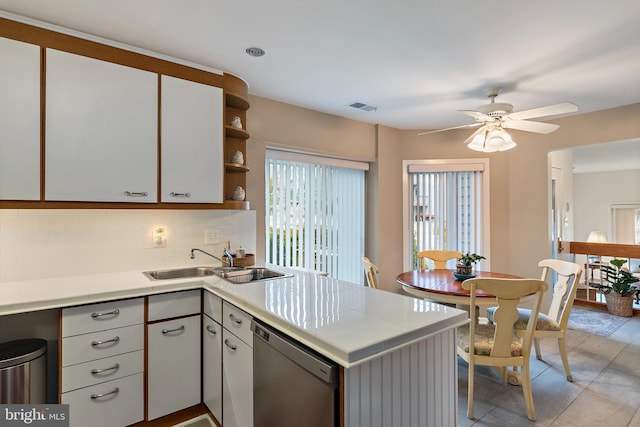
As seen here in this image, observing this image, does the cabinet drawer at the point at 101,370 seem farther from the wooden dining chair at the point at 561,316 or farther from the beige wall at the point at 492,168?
the wooden dining chair at the point at 561,316

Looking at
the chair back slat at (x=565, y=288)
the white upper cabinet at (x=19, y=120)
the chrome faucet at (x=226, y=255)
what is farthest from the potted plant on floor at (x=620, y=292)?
the white upper cabinet at (x=19, y=120)

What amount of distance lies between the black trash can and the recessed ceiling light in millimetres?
2183

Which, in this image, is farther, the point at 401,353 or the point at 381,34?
the point at 381,34

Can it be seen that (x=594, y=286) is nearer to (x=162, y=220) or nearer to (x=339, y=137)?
(x=339, y=137)

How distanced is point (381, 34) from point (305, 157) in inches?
64.9

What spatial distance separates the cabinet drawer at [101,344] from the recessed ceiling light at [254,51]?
189 cm

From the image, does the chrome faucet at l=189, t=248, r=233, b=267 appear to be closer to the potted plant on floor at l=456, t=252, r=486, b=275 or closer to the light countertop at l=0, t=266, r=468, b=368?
the light countertop at l=0, t=266, r=468, b=368

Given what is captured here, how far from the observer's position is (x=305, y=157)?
3484mm

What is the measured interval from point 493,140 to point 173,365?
2888 millimetres

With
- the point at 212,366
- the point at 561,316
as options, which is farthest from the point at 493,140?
the point at 212,366

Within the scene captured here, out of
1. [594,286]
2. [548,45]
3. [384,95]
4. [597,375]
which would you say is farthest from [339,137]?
[594,286]

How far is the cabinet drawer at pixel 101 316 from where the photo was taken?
1781 mm

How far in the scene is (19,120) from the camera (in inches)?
72.1

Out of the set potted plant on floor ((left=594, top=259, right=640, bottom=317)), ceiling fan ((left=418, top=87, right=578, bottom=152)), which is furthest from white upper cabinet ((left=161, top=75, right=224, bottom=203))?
potted plant on floor ((left=594, top=259, right=640, bottom=317))
